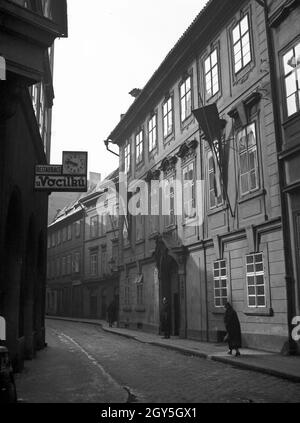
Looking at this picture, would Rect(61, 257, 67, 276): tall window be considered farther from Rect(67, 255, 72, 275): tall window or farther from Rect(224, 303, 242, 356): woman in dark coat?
Rect(224, 303, 242, 356): woman in dark coat

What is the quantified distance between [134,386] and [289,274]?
6.29m

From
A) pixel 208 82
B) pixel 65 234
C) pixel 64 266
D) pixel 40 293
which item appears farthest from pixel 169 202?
pixel 64 266

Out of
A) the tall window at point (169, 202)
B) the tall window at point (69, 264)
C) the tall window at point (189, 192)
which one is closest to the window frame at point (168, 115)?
the tall window at point (169, 202)

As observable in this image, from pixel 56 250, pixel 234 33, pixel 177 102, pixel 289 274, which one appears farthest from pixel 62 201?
pixel 289 274

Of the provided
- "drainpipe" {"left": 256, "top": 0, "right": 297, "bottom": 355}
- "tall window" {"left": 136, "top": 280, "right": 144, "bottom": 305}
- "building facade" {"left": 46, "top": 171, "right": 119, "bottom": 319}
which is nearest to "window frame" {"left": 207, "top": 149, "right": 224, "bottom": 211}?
"drainpipe" {"left": 256, "top": 0, "right": 297, "bottom": 355}

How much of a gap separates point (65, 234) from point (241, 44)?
38885 mm

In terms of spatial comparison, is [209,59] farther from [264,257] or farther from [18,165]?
[18,165]

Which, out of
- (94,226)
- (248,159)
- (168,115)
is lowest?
(248,159)

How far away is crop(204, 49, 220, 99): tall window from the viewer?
19788 mm

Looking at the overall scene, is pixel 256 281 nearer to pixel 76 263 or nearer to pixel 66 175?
pixel 66 175

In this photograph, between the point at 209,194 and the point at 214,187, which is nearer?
the point at 214,187

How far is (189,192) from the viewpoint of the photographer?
21594mm

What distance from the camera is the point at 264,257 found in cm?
1570

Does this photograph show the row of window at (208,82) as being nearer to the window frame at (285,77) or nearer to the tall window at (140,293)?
the window frame at (285,77)
